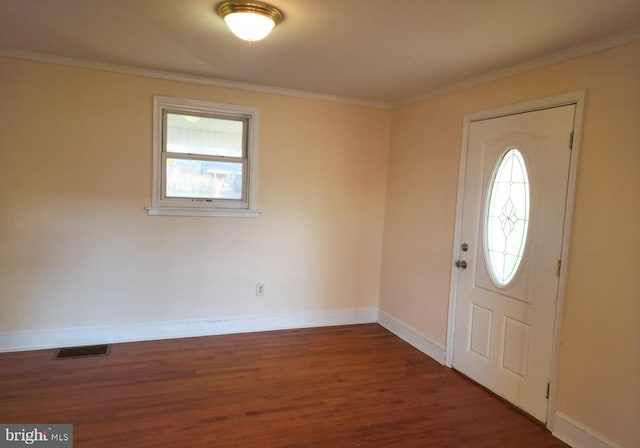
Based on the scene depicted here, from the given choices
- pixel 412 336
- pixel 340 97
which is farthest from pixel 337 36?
pixel 412 336

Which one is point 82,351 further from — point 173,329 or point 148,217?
point 148,217

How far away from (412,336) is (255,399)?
182 cm

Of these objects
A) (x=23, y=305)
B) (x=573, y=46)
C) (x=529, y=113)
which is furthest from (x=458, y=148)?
(x=23, y=305)

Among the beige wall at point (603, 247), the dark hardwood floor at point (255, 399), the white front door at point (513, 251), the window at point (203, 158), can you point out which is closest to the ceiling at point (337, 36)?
the beige wall at point (603, 247)

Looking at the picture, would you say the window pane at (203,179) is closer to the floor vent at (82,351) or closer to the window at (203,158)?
the window at (203,158)

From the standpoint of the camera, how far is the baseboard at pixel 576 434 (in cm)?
223

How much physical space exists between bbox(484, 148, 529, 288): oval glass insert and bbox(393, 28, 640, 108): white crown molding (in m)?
0.59

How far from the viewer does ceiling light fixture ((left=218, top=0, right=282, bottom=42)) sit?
81.9 inches

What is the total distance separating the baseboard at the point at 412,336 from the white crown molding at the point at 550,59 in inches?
91.4

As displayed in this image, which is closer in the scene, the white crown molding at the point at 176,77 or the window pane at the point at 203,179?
the white crown molding at the point at 176,77

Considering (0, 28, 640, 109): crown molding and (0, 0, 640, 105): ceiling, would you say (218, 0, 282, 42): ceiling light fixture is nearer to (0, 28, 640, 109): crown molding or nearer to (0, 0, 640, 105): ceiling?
(0, 0, 640, 105): ceiling

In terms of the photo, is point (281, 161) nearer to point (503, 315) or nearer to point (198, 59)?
point (198, 59)

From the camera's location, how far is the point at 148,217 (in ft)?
11.7

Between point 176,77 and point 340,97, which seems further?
point 340,97
